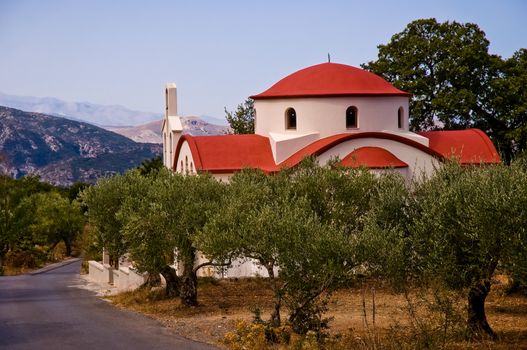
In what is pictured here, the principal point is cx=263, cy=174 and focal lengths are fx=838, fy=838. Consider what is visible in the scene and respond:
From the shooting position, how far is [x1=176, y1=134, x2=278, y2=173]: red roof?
35.4 meters

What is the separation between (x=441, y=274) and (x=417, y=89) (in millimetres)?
34174

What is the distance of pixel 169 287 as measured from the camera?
29.0 m

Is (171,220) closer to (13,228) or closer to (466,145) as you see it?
(466,145)

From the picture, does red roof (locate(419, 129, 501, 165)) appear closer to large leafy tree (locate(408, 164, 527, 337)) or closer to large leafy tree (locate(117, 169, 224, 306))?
large leafy tree (locate(117, 169, 224, 306))

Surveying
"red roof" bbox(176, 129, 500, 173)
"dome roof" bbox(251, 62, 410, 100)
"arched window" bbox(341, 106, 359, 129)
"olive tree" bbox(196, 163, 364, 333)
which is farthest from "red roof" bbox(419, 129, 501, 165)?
"olive tree" bbox(196, 163, 364, 333)

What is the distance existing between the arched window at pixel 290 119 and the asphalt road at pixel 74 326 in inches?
448

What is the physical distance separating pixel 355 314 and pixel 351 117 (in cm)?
1485

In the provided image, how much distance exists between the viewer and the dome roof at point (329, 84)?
3716cm

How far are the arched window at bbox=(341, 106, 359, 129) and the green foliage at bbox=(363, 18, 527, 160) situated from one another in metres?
13.4

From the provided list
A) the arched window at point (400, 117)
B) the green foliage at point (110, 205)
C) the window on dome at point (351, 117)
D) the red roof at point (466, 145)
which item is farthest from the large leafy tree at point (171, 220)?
the red roof at point (466, 145)

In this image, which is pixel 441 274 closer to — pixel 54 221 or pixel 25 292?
pixel 25 292

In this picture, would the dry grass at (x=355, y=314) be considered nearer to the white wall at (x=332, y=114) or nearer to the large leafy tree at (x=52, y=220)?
the white wall at (x=332, y=114)

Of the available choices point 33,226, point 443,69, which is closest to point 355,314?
point 443,69

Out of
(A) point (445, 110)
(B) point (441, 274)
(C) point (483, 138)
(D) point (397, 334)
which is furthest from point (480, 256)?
(A) point (445, 110)
